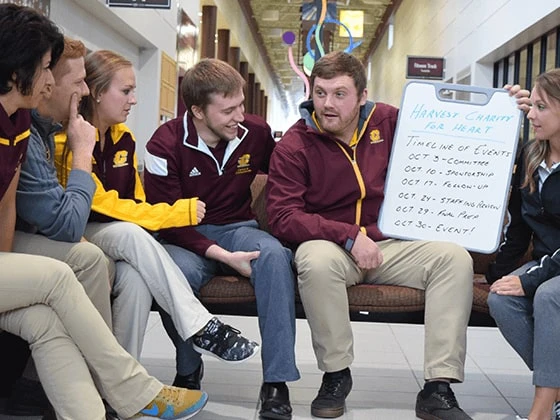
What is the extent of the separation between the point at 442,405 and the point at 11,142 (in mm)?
1693

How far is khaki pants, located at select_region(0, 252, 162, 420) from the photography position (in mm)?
2193

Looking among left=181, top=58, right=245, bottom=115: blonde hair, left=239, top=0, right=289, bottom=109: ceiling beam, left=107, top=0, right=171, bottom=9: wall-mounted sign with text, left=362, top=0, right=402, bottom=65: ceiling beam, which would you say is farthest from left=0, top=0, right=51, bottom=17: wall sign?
left=239, top=0, right=289, bottom=109: ceiling beam

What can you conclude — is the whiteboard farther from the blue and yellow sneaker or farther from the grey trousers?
the blue and yellow sneaker

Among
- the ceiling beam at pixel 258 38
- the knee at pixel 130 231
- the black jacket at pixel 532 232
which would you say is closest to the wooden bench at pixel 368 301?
the black jacket at pixel 532 232

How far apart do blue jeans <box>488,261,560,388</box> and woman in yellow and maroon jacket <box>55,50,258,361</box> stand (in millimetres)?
893

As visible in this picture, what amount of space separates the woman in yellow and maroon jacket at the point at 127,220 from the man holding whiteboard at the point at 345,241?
1.10 ft

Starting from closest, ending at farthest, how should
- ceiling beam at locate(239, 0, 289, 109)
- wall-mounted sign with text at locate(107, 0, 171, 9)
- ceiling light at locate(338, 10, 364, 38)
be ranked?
wall-mounted sign with text at locate(107, 0, 171, 9) → ceiling light at locate(338, 10, 364, 38) → ceiling beam at locate(239, 0, 289, 109)

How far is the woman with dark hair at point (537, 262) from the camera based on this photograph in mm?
2572

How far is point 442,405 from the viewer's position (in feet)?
9.20

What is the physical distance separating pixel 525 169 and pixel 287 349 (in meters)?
1.12

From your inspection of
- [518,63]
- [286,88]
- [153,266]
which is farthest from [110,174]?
[286,88]

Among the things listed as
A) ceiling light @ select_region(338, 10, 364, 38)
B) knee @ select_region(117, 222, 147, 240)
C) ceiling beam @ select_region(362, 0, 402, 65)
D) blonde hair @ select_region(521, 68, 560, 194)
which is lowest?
knee @ select_region(117, 222, 147, 240)

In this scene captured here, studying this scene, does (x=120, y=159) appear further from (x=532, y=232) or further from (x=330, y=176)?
(x=532, y=232)

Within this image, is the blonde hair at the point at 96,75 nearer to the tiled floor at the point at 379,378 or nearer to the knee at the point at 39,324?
the knee at the point at 39,324
